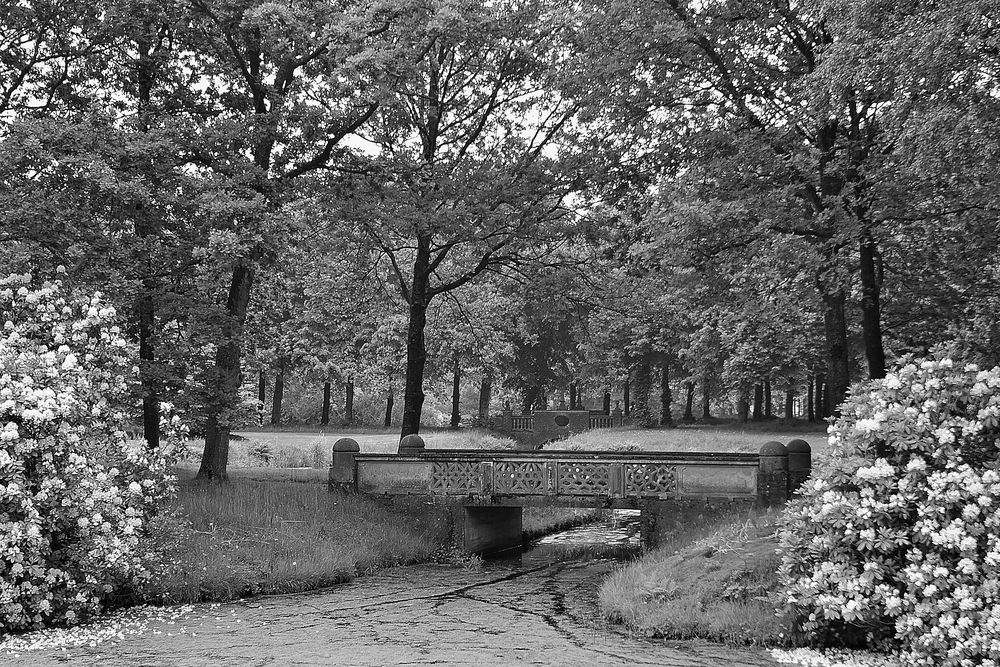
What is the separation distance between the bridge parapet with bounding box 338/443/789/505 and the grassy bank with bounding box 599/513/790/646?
217cm

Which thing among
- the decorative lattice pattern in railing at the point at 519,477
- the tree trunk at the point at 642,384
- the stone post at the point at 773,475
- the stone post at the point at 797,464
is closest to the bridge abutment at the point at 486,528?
the decorative lattice pattern in railing at the point at 519,477

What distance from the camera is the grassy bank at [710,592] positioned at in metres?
12.0

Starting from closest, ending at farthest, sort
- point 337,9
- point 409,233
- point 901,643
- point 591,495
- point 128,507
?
point 901,643 → point 128,507 → point 591,495 → point 337,9 → point 409,233

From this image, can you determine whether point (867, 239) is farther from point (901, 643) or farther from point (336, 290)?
point (336, 290)

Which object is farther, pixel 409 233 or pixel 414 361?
pixel 414 361

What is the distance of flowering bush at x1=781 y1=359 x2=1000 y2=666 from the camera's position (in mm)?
9305

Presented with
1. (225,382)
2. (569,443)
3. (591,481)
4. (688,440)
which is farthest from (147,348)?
(688,440)

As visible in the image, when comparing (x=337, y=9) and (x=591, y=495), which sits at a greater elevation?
(x=337, y=9)

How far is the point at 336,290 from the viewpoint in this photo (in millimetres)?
28750

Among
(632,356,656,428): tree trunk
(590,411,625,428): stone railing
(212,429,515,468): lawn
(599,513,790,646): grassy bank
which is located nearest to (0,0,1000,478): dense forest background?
(599,513,790,646): grassy bank

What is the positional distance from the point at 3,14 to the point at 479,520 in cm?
1476

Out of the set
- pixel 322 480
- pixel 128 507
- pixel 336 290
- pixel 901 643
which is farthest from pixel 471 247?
pixel 901 643

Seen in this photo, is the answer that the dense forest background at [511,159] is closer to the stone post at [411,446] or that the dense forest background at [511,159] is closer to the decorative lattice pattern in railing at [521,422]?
the stone post at [411,446]

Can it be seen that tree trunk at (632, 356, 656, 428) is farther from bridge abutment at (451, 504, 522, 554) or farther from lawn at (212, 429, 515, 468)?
bridge abutment at (451, 504, 522, 554)
